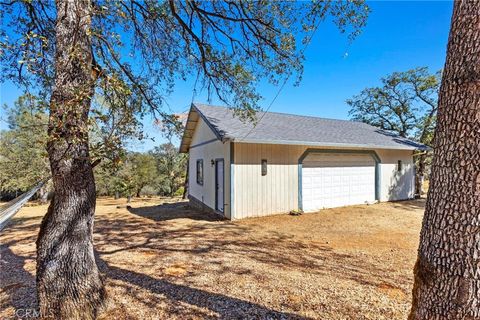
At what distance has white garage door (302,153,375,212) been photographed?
30.2ft

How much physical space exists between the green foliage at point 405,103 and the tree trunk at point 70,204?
17.4 meters

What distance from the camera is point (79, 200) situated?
258 centimetres

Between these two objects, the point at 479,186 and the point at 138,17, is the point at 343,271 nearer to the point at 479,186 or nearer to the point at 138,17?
the point at 479,186

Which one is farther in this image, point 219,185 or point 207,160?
point 207,160

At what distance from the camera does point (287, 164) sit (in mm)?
8703

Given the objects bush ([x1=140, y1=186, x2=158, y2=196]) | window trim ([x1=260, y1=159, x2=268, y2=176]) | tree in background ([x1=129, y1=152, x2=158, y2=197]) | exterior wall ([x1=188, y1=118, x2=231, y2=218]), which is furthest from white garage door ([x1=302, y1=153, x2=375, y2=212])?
bush ([x1=140, y1=186, x2=158, y2=196])

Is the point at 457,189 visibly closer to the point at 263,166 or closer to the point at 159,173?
the point at 263,166

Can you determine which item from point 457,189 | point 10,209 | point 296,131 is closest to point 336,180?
point 296,131

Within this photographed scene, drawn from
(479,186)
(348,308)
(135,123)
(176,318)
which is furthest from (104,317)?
(479,186)

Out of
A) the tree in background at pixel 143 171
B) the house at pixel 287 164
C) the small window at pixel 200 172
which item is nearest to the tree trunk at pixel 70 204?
the house at pixel 287 164

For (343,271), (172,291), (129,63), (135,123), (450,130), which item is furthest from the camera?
(129,63)

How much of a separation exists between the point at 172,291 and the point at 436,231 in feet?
9.71

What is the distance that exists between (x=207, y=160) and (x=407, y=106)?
14.1 metres

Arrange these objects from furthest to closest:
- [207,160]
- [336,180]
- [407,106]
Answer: [407,106], [207,160], [336,180]
